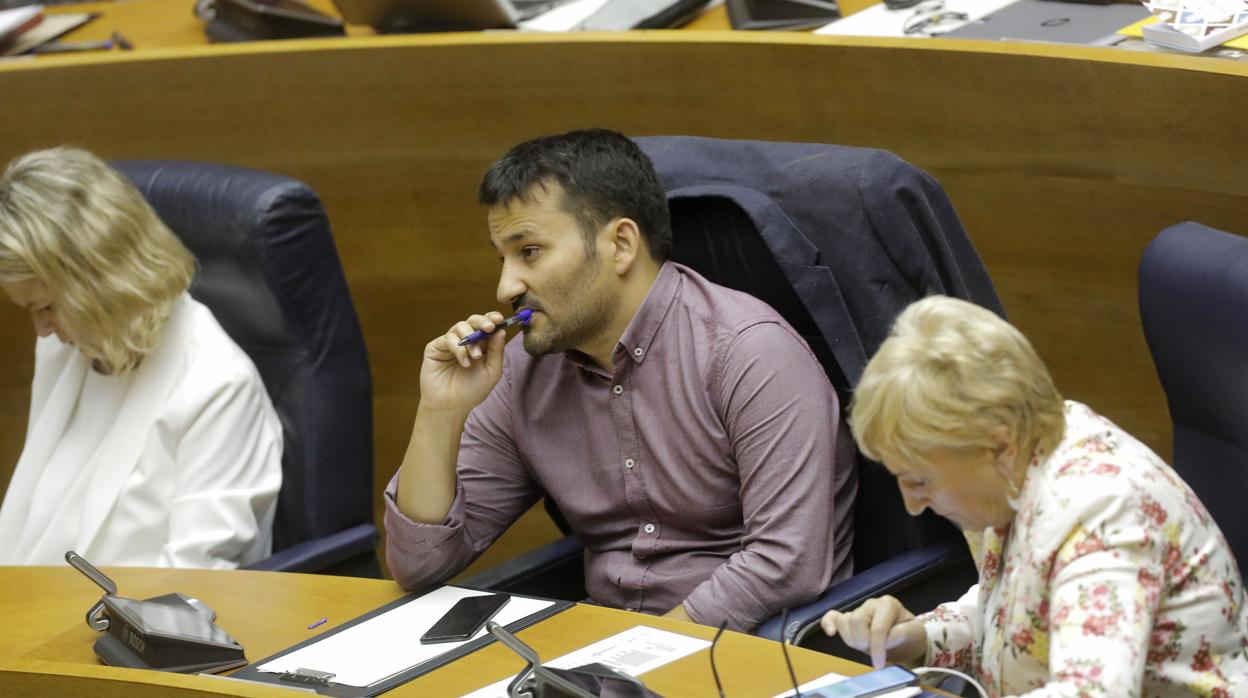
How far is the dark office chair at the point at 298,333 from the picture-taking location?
233 cm

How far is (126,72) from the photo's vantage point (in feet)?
9.79

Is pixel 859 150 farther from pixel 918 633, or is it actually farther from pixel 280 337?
pixel 280 337

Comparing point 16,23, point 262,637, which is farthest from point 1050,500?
point 16,23

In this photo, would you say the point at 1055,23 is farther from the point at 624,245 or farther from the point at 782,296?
the point at 624,245

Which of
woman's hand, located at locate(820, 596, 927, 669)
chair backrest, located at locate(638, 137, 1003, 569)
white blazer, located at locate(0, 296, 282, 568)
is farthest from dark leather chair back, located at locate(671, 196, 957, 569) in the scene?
white blazer, located at locate(0, 296, 282, 568)

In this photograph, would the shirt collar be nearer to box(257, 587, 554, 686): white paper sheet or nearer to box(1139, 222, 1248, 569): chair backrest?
box(257, 587, 554, 686): white paper sheet

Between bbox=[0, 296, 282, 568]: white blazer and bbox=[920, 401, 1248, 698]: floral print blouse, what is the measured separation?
129 centimetres

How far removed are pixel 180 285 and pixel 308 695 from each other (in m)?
1.09

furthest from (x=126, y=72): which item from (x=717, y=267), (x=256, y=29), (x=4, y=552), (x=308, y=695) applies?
(x=308, y=695)

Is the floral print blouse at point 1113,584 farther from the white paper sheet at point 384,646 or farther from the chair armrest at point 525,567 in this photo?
the chair armrest at point 525,567

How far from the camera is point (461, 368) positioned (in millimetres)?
2031

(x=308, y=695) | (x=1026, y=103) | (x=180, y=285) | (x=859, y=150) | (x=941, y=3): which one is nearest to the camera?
(x=308, y=695)

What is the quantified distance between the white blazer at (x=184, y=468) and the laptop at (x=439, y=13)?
0.83 metres

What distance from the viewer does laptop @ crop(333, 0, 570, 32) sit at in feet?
9.48
